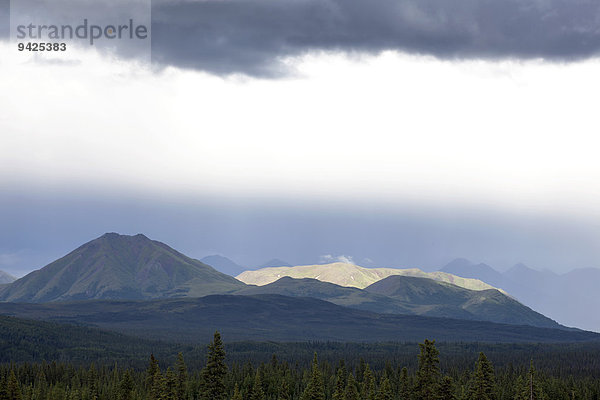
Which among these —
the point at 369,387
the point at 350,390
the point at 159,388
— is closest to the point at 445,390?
the point at 350,390

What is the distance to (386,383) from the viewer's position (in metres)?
113

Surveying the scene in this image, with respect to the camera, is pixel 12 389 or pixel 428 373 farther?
pixel 12 389

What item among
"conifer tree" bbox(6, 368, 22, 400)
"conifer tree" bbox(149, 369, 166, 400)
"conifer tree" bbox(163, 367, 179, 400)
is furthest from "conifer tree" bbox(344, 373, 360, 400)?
"conifer tree" bbox(6, 368, 22, 400)

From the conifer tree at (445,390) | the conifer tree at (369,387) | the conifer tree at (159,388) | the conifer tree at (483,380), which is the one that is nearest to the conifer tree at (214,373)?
the conifer tree at (159,388)

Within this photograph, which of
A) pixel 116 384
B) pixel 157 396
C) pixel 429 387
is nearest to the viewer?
pixel 429 387

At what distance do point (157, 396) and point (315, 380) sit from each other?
28.4 m

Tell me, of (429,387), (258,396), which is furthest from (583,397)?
(429,387)

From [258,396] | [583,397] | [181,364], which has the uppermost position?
[181,364]

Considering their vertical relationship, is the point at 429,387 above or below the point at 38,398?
above

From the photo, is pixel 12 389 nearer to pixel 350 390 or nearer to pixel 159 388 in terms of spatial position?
pixel 159 388

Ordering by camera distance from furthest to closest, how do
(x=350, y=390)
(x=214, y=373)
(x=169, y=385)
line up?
1. (x=350, y=390)
2. (x=169, y=385)
3. (x=214, y=373)

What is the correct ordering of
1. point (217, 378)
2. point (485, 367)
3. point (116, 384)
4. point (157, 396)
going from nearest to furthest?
point (485, 367)
point (217, 378)
point (157, 396)
point (116, 384)

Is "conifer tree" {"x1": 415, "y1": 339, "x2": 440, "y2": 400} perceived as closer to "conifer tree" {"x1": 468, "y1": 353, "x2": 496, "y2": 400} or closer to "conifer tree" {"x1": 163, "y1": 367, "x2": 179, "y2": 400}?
"conifer tree" {"x1": 468, "y1": 353, "x2": 496, "y2": 400}

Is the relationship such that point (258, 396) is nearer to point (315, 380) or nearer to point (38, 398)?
point (315, 380)
